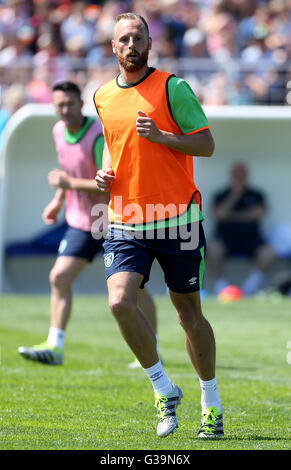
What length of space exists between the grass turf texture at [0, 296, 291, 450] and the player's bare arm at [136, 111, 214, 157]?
163 centimetres

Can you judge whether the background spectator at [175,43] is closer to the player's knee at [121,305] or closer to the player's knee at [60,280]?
the player's knee at [60,280]

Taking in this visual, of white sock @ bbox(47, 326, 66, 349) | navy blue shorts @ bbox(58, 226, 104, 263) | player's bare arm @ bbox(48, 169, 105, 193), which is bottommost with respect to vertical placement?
white sock @ bbox(47, 326, 66, 349)

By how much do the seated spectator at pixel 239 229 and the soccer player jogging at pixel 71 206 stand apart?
785 cm

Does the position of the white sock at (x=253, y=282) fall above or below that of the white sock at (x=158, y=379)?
above

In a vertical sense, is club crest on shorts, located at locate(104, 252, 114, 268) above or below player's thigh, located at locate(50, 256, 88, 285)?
below

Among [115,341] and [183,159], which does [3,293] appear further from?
[183,159]

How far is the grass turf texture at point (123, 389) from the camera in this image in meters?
5.45

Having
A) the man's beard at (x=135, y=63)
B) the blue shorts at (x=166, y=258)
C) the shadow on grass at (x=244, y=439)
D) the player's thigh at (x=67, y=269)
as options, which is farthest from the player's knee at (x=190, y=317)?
the player's thigh at (x=67, y=269)

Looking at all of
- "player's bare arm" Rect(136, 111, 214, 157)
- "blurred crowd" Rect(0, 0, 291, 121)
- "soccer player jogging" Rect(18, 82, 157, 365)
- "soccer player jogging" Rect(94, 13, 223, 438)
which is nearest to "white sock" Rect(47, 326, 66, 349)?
"soccer player jogging" Rect(18, 82, 157, 365)

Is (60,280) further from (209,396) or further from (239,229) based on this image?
(239,229)

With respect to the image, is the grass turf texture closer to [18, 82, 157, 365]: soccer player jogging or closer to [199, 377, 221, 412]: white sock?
[199, 377, 221, 412]: white sock

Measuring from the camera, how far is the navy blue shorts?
28.7 feet

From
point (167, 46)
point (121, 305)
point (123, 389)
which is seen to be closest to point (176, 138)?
point (121, 305)

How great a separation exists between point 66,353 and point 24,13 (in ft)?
34.4
